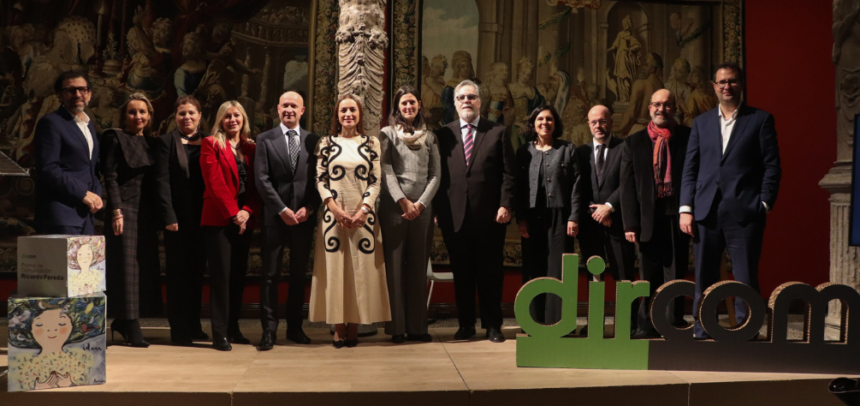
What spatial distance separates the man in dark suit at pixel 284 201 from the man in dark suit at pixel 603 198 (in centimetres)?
173

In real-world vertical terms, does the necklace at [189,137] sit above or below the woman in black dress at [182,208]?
above

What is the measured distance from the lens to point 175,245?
14.3ft

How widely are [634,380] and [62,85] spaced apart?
3584 mm

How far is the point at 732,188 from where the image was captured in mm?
4090

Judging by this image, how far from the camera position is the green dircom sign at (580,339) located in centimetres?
374

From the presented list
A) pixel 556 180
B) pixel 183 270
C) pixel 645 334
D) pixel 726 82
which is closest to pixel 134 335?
pixel 183 270

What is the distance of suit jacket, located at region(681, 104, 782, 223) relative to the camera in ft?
13.3

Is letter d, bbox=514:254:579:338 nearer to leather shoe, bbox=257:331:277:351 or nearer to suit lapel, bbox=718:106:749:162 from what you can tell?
suit lapel, bbox=718:106:749:162

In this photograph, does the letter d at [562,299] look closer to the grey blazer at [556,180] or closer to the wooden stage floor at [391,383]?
the wooden stage floor at [391,383]

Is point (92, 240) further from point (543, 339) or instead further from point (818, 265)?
point (818, 265)

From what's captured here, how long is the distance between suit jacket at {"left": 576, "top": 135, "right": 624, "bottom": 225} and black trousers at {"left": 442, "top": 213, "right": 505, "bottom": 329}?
1.93 ft

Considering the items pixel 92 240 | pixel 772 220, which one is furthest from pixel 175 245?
pixel 772 220

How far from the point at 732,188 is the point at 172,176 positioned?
333 centimetres

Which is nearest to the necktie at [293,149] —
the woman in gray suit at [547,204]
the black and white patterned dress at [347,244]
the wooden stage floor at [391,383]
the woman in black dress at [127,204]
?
the black and white patterned dress at [347,244]
